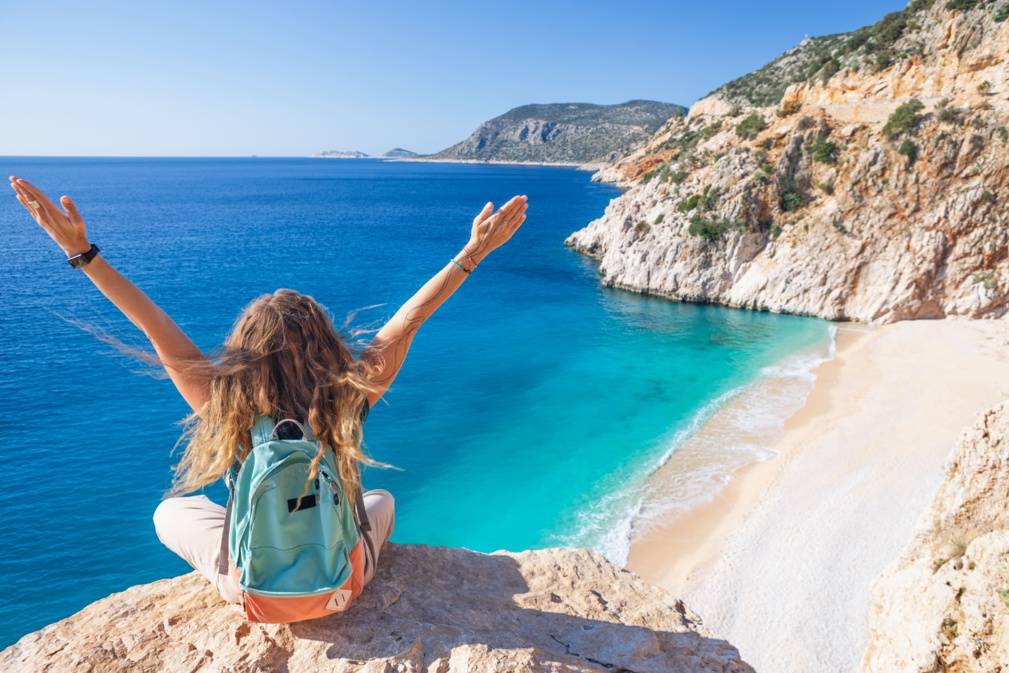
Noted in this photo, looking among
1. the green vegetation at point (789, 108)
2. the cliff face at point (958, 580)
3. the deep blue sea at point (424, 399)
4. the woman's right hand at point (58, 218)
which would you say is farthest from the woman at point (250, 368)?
the green vegetation at point (789, 108)

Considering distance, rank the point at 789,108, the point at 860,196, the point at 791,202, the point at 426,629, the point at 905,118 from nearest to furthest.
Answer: the point at 426,629 < the point at 905,118 < the point at 860,196 < the point at 791,202 < the point at 789,108

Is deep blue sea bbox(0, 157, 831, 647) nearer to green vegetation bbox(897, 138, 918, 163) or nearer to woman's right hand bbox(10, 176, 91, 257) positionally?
green vegetation bbox(897, 138, 918, 163)

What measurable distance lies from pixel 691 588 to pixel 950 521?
7767mm

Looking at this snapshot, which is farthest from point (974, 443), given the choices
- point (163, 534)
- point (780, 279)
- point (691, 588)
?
point (780, 279)

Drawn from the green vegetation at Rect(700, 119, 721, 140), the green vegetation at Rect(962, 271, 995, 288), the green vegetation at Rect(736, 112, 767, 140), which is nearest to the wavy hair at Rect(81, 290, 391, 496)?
the green vegetation at Rect(962, 271, 995, 288)

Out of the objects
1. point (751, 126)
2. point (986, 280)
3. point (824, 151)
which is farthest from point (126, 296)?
point (751, 126)

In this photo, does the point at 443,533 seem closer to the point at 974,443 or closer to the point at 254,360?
the point at 974,443

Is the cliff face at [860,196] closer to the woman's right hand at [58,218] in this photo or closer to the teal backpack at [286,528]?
the teal backpack at [286,528]

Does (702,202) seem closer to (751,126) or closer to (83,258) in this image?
(751,126)

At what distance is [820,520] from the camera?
520 inches

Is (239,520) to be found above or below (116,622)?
above

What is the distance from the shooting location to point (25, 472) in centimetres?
1525

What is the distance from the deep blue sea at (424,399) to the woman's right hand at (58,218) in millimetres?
11599

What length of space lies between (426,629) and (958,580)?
364 cm
